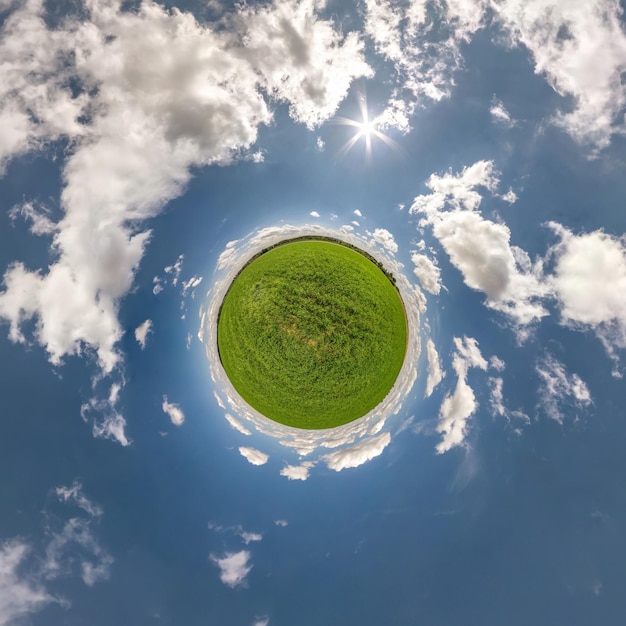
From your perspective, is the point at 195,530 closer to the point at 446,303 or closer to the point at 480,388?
the point at 480,388

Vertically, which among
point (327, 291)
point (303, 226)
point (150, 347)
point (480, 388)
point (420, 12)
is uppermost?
point (420, 12)

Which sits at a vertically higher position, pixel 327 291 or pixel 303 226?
pixel 303 226

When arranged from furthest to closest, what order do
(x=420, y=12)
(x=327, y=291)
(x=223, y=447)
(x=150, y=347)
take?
1. (x=327, y=291)
2. (x=223, y=447)
3. (x=150, y=347)
4. (x=420, y=12)

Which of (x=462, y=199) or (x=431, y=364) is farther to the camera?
(x=431, y=364)

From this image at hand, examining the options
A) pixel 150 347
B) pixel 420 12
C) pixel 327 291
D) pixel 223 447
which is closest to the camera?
pixel 420 12

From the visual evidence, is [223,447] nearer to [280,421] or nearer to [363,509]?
[280,421]

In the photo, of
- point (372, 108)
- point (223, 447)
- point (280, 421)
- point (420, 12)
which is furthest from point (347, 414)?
point (420, 12)
